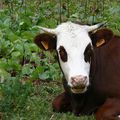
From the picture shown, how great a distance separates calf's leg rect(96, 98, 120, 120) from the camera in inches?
239

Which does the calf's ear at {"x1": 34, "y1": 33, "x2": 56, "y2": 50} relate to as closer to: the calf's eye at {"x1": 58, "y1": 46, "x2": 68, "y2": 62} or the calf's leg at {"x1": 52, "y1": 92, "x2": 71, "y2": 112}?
the calf's eye at {"x1": 58, "y1": 46, "x2": 68, "y2": 62}

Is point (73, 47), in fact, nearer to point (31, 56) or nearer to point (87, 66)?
point (87, 66)

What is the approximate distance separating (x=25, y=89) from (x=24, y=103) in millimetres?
169

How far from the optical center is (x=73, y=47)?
20.0ft

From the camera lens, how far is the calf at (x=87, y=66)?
6.04 m

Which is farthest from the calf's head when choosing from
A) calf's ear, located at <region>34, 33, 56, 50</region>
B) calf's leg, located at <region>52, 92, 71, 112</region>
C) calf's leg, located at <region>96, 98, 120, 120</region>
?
calf's leg, located at <region>52, 92, 71, 112</region>

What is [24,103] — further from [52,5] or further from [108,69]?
[52,5]

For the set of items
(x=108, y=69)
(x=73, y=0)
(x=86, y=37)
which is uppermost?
(x=86, y=37)

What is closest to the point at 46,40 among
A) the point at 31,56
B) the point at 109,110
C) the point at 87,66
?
the point at 87,66

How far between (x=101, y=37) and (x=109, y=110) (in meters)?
0.84

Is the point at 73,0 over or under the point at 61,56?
under

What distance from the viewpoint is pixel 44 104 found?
6918 mm

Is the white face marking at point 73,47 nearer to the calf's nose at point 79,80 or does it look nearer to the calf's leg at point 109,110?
→ the calf's nose at point 79,80

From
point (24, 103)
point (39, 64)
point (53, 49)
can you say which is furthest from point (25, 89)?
point (39, 64)
